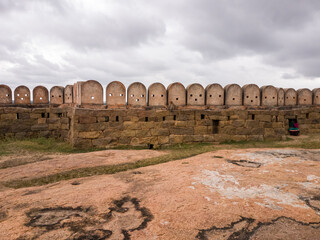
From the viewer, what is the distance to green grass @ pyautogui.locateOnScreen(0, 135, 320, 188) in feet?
12.5

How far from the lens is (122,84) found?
735 cm

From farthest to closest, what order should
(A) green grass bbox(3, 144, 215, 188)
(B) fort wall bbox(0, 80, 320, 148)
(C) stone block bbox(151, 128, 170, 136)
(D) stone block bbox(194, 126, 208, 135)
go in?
(D) stone block bbox(194, 126, 208, 135) < (C) stone block bbox(151, 128, 170, 136) < (B) fort wall bbox(0, 80, 320, 148) < (A) green grass bbox(3, 144, 215, 188)

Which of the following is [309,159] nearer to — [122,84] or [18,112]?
[122,84]

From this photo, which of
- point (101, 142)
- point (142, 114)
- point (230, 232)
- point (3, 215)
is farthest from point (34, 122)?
point (230, 232)

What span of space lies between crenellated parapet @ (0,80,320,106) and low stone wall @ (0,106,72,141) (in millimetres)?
573

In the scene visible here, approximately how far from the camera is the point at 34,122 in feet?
26.5

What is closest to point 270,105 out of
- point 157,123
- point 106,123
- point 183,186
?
point 157,123

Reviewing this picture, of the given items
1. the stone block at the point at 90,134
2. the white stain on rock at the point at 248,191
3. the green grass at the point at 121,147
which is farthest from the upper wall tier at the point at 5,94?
the white stain on rock at the point at 248,191

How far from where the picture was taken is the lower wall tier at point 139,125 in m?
6.80

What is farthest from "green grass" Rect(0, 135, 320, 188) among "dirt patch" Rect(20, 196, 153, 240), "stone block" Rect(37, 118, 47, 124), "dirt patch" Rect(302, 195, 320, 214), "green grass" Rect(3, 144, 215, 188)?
"dirt patch" Rect(302, 195, 320, 214)

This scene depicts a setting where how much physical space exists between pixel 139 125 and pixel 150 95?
1170 mm

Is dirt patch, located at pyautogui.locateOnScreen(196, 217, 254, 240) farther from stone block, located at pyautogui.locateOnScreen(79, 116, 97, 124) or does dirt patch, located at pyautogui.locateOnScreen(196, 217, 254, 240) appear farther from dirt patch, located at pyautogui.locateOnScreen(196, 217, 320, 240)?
stone block, located at pyautogui.locateOnScreen(79, 116, 97, 124)

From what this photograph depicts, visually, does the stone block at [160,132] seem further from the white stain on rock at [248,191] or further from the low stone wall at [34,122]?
the white stain on rock at [248,191]

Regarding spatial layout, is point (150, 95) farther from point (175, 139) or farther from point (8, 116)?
point (8, 116)
